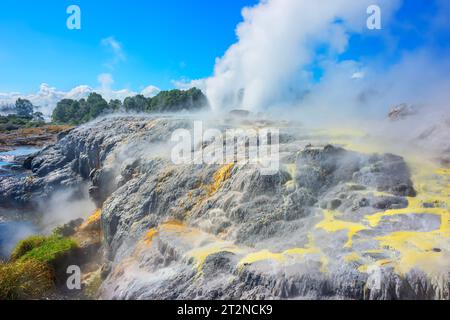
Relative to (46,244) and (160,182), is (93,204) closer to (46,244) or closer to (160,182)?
(46,244)

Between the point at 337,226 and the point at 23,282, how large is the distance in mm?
12713

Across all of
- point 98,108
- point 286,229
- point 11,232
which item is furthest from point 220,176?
point 98,108

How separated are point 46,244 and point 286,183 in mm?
14237

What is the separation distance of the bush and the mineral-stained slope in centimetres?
266

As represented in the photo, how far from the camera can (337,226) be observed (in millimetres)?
14266

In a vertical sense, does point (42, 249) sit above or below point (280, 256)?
below

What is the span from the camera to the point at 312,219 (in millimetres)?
15148

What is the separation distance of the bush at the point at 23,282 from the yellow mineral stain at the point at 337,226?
1176 centimetres

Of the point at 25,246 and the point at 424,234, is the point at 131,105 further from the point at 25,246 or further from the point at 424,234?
the point at 424,234

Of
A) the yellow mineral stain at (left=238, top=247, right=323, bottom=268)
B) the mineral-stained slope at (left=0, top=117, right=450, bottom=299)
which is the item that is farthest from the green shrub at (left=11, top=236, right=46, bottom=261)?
the yellow mineral stain at (left=238, top=247, right=323, bottom=268)

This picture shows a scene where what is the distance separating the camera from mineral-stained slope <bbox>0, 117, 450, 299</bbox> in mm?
11430

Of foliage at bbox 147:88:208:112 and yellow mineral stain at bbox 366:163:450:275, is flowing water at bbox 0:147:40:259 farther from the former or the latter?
foliage at bbox 147:88:208:112
